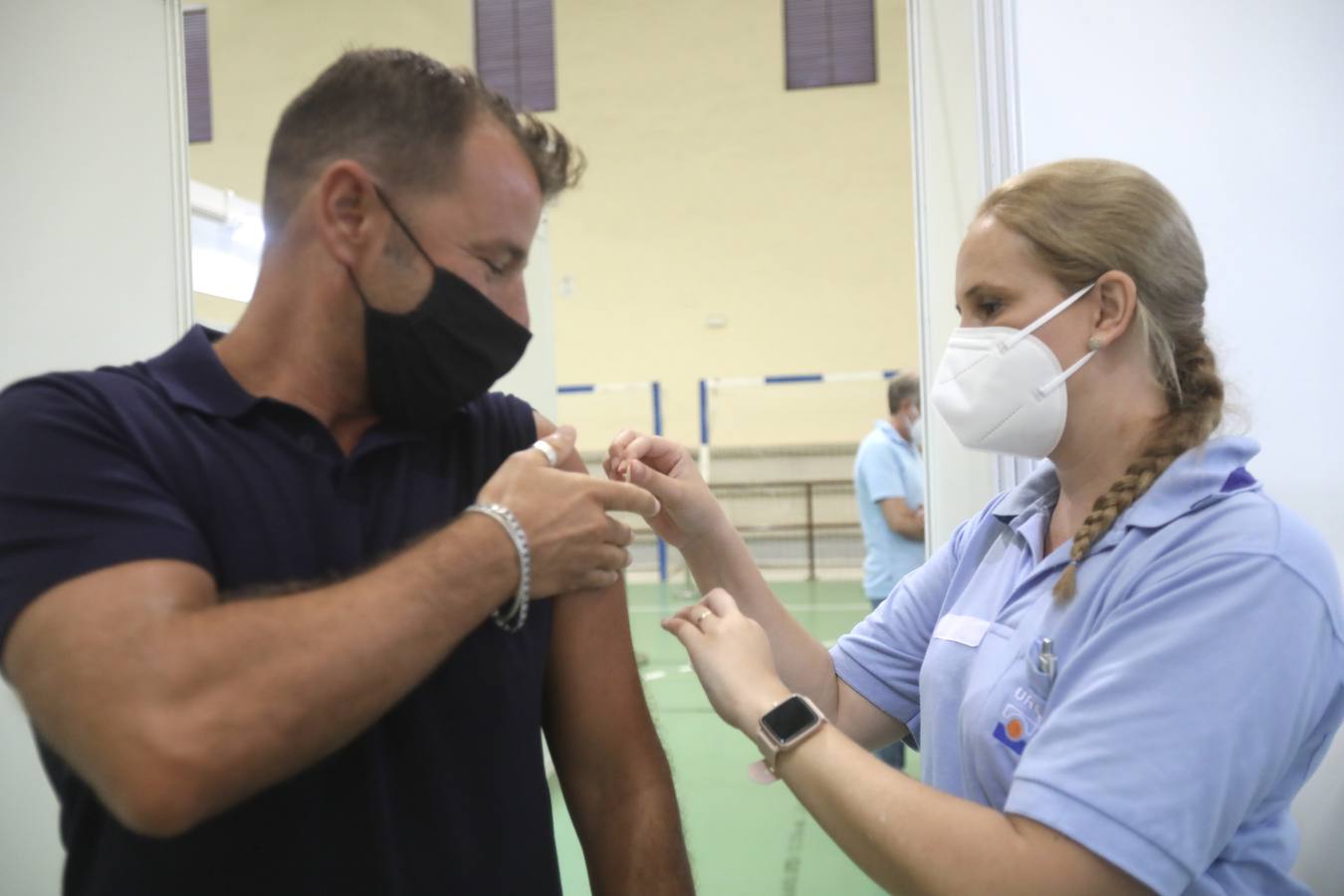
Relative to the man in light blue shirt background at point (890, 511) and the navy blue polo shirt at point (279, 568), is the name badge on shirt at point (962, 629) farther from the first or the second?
the man in light blue shirt background at point (890, 511)

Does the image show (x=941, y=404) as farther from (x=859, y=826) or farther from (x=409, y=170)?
(x=409, y=170)

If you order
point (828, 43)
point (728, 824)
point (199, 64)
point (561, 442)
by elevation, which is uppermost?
point (199, 64)

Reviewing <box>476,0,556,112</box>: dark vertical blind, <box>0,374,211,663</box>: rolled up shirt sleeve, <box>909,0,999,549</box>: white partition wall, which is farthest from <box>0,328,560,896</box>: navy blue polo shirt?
<box>476,0,556,112</box>: dark vertical blind

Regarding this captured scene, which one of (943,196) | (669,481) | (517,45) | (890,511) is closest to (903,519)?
(890,511)

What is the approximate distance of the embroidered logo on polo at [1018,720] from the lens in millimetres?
1186

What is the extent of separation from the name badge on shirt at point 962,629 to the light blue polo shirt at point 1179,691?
4cm

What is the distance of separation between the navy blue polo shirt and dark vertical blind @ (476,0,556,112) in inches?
357

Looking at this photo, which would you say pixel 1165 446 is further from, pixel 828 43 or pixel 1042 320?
pixel 828 43

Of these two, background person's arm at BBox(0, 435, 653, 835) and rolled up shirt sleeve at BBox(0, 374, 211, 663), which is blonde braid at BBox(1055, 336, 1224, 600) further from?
rolled up shirt sleeve at BBox(0, 374, 211, 663)

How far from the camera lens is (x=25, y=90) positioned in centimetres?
188

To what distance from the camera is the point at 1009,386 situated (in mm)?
1331

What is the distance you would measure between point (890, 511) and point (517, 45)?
24.3 feet

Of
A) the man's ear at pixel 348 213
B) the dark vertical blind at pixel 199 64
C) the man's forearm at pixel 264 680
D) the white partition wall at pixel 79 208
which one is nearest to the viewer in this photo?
the man's forearm at pixel 264 680

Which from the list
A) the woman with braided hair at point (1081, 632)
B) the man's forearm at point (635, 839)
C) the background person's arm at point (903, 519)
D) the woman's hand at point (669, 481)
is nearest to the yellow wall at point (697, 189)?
the background person's arm at point (903, 519)
